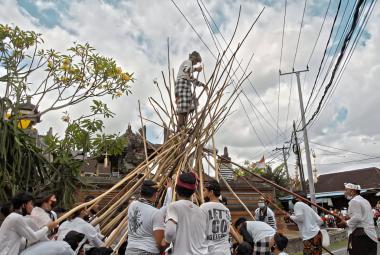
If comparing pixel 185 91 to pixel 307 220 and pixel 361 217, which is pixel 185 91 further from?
pixel 361 217

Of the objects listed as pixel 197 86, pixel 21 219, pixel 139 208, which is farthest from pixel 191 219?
pixel 197 86

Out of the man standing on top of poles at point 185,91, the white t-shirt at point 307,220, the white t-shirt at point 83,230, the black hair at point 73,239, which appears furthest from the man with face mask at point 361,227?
the black hair at point 73,239

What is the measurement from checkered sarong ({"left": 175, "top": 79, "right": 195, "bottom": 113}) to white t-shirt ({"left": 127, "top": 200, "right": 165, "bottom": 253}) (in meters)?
2.38

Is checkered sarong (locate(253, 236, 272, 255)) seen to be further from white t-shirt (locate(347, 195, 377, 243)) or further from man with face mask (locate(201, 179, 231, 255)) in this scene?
white t-shirt (locate(347, 195, 377, 243))

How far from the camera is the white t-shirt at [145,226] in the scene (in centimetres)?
272

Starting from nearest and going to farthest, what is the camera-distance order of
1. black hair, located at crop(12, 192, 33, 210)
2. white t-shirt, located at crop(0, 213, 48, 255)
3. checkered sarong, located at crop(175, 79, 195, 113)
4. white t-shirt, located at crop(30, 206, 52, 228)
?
1. white t-shirt, located at crop(0, 213, 48, 255)
2. black hair, located at crop(12, 192, 33, 210)
3. white t-shirt, located at crop(30, 206, 52, 228)
4. checkered sarong, located at crop(175, 79, 195, 113)

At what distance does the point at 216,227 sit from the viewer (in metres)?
2.72

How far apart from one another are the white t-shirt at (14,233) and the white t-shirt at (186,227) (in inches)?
42.8

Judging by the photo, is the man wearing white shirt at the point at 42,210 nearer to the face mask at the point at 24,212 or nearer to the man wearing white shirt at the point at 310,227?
the face mask at the point at 24,212

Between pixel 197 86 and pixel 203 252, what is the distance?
3037 mm

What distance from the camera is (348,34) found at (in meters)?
4.89

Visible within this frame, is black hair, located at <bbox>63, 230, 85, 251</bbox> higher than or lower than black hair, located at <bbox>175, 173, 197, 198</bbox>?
lower

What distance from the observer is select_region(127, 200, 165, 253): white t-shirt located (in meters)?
2.72

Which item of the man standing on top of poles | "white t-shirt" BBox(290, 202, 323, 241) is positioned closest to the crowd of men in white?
"white t-shirt" BBox(290, 202, 323, 241)
